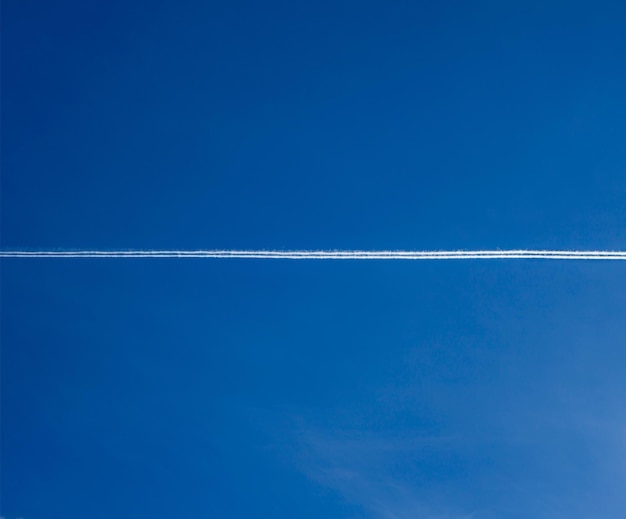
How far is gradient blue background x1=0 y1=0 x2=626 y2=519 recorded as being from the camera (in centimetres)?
152

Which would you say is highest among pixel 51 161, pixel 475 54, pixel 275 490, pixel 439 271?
pixel 475 54

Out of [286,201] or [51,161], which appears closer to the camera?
[286,201]

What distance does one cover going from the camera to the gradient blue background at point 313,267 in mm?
1524

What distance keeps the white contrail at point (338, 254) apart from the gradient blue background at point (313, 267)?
0.02m

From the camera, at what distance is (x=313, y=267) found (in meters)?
1.66

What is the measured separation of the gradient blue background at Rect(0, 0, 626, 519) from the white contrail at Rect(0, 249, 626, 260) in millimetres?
22

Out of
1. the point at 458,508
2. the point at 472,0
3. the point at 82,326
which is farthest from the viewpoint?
the point at 82,326

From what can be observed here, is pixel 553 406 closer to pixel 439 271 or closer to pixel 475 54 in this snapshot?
pixel 439 271

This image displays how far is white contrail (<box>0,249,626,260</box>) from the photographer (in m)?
1.52

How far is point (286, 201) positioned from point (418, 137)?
403 mm

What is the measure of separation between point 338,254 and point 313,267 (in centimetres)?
8

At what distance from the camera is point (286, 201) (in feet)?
5.45

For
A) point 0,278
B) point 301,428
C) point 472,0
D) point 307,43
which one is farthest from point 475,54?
point 0,278

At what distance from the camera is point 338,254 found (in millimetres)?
1639
